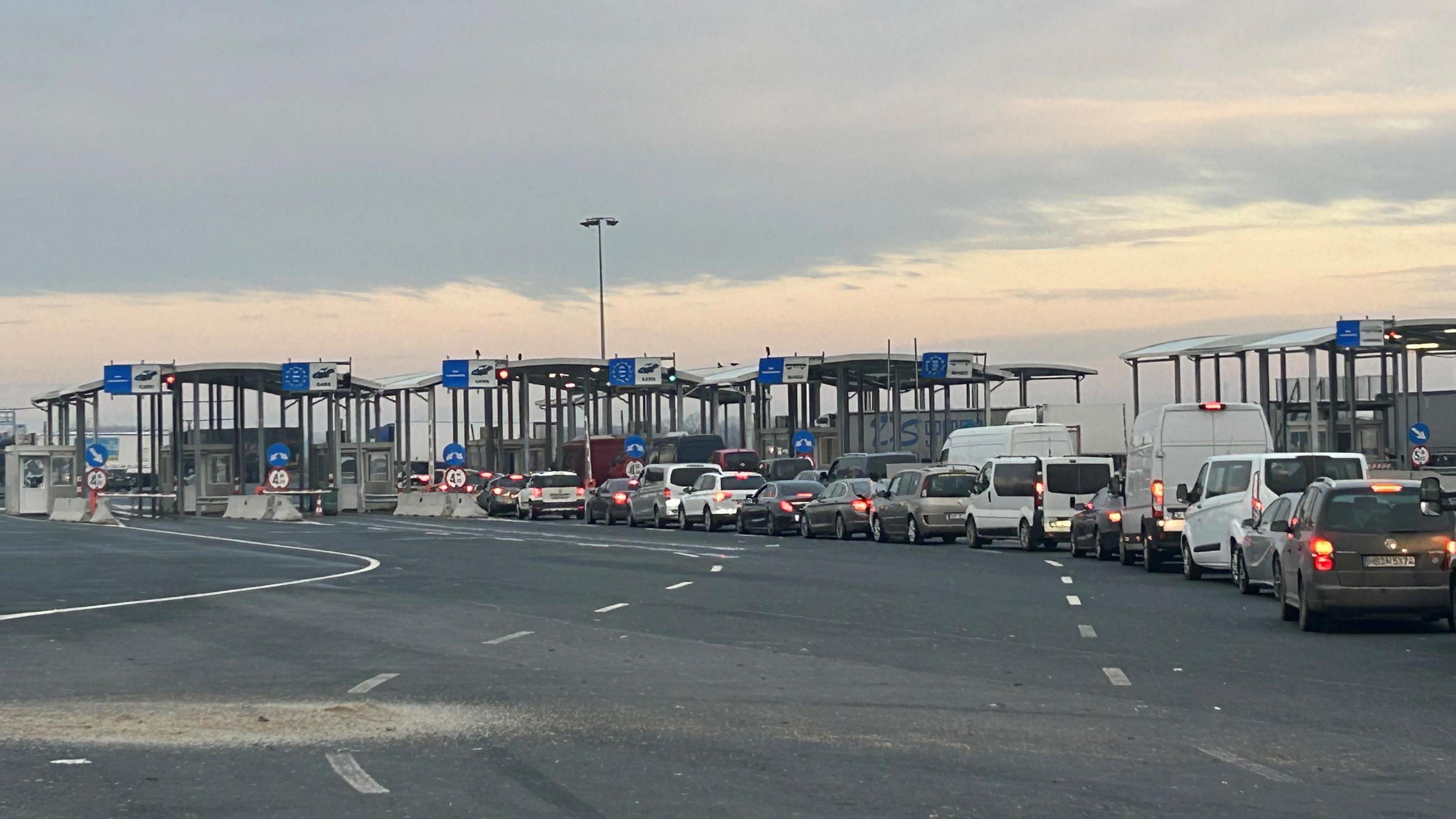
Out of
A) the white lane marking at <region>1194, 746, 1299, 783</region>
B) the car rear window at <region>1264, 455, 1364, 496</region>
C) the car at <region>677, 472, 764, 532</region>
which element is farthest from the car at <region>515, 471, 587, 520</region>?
the white lane marking at <region>1194, 746, 1299, 783</region>

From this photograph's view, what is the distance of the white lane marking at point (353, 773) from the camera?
869cm

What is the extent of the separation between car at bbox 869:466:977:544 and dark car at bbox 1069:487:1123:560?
16.2 feet

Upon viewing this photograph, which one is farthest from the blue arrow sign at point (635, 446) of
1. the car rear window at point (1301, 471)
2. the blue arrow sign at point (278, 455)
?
the car rear window at point (1301, 471)

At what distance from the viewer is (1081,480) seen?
1406 inches

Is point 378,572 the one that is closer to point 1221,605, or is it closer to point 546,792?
point 1221,605

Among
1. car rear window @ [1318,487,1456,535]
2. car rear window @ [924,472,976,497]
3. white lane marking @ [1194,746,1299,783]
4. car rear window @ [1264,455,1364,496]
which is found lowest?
white lane marking @ [1194,746,1299,783]

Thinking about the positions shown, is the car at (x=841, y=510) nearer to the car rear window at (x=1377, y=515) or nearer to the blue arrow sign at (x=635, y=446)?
→ the car rear window at (x=1377, y=515)

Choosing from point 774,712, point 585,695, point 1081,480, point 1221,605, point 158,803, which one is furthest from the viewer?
point 1081,480

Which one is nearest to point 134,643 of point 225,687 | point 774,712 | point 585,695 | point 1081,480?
point 225,687

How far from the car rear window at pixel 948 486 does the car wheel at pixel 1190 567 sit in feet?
42.4

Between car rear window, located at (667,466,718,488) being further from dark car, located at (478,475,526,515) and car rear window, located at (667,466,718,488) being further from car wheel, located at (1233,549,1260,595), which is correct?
Result: car wheel, located at (1233,549,1260,595)

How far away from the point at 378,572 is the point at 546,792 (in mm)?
→ 20156

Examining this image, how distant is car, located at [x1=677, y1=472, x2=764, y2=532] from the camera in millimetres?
48438

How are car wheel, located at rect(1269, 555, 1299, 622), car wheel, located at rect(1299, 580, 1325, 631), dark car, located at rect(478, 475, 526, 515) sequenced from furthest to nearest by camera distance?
dark car, located at rect(478, 475, 526, 515), car wheel, located at rect(1269, 555, 1299, 622), car wheel, located at rect(1299, 580, 1325, 631)
